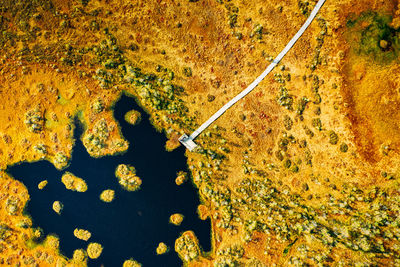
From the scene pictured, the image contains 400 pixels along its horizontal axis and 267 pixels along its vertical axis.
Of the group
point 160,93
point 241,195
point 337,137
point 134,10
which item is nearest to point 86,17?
point 134,10

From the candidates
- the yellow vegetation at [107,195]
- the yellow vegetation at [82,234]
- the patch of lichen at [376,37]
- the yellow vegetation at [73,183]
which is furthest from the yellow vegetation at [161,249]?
the patch of lichen at [376,37]

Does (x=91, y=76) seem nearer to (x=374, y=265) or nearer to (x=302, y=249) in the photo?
(x=302, y=249)

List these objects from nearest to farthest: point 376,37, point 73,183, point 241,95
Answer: point 376,37
point 241,95
point 73,183

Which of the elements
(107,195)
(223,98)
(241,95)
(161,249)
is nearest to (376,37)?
(241,95)

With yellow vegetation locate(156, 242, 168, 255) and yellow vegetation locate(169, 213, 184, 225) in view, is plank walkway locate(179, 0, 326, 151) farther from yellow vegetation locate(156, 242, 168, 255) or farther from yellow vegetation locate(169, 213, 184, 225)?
yellow vegetation locate(156, 242, 168, 255)

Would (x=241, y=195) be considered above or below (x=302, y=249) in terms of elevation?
above

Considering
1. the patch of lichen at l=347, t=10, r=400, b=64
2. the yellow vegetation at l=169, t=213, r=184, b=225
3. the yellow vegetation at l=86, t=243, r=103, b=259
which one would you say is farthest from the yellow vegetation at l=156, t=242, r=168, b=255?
the patch of lichen at l=347, t=10, r=400, b=64

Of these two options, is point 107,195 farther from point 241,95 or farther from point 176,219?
point 241,95

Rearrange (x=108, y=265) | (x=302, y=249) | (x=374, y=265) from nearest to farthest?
(x=374, y=265)
(x=302, y=249)
(x=108, y=265)
